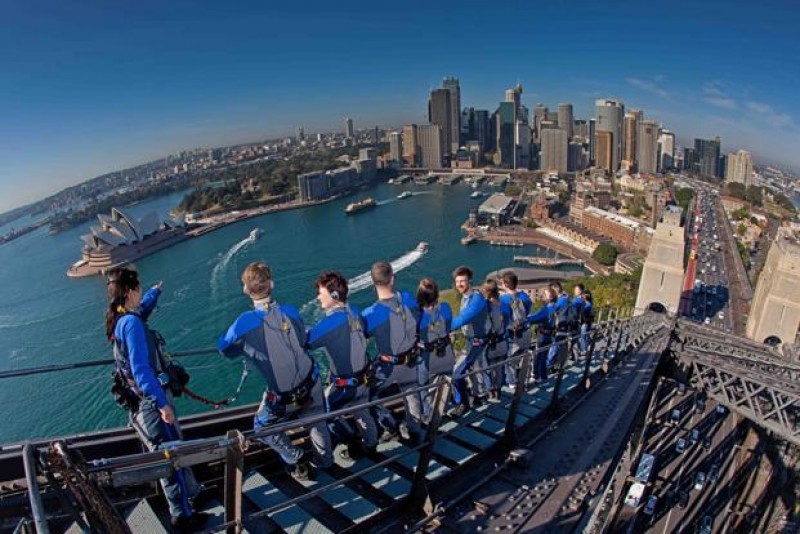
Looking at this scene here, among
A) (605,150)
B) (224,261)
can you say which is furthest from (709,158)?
(224,261)

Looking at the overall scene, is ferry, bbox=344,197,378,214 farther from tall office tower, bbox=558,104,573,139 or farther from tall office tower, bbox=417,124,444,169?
tall office tower, bbox=558,104,573,139

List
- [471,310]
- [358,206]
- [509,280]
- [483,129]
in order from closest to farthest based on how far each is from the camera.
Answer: [471,310] → [509,280] → [358,206] → [483,129]

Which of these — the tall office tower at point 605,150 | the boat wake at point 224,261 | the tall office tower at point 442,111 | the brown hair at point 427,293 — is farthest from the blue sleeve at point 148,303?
the tall office tower at point 442,111

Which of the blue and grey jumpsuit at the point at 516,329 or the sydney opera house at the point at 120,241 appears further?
the sydney opera house at the point at 120,241

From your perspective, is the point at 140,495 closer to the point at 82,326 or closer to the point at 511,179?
the point at 82,326

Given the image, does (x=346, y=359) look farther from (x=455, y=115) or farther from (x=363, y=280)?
(x=455, y=115)

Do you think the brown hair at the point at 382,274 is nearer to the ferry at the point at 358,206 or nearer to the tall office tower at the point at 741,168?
the ferry at the point at 358,206

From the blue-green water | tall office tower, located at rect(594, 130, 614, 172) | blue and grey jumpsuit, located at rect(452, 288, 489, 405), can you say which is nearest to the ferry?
the blue-green water
